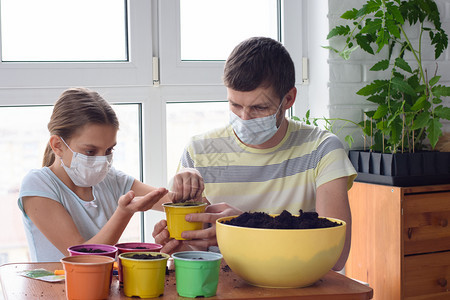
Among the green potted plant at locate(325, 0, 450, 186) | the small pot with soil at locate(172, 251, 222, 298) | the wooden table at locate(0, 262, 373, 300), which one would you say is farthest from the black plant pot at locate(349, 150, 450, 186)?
the small pot with soil at locate(172, 251, 222, 298)

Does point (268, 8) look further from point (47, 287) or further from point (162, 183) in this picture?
point (47, 287)

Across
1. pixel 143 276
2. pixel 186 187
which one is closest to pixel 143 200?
pixel 186 187

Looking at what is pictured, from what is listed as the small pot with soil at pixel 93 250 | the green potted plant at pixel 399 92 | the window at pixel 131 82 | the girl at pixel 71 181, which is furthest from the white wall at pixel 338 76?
the small pot with soil at pixel 93 250

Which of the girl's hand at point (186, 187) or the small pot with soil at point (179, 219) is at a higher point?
the girl's hand at point (186, 187)

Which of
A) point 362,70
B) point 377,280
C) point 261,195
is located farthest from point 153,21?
point 377,280

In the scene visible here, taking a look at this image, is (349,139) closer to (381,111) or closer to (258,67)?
(381,111)

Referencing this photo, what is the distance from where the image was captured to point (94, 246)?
1141 millimetres

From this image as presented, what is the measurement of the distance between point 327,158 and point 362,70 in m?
1.15

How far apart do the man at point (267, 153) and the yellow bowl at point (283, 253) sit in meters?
0.48

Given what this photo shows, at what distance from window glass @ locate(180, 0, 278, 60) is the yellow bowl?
5.39 ft

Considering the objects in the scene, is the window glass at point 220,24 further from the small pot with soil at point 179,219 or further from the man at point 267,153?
the small pot with soil at point 179,219

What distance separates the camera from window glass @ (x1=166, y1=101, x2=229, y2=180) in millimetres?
2562

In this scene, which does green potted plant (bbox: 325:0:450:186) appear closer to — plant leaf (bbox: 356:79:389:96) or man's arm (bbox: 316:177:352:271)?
plant leaf (bbox: 356:79:389:96)

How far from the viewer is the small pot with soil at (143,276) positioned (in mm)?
997
